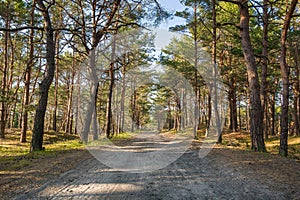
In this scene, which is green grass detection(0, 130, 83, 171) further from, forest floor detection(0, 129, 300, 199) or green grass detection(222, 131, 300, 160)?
green grass detection(222, 131, 300, 160)

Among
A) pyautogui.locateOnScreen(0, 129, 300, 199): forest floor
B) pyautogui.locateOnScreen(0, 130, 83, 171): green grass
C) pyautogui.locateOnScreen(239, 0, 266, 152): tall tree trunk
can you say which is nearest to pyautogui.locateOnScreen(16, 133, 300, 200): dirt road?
pyautogui.locateOnScreen(0, 129, 300, 199): forest floor

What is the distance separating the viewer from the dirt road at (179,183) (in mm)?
4152

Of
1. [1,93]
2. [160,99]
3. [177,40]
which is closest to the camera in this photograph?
[1,93]

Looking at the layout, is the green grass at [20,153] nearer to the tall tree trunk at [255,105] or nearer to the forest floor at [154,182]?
the forest floor at [154,182]

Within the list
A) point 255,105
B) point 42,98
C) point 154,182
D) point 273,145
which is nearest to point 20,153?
point 42,98

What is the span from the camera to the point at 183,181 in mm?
5164

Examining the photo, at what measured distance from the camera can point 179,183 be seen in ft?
16.4

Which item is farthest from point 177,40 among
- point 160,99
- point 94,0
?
point 94,0

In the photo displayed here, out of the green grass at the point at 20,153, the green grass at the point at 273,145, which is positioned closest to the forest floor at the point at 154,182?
the green grass at the point at 20,153

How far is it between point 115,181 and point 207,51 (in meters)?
23.1

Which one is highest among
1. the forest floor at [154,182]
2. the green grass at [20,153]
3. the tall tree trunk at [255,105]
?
the tall tree trunk at [255,105]

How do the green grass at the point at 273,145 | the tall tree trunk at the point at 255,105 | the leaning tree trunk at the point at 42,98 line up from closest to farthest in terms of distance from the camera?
the leaning tree trunk at the point at 42,98
the tall tree trunk at the point at 255,105
the green grass at the point at 273,145

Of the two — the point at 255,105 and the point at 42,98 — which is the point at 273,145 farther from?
the point at 42,98

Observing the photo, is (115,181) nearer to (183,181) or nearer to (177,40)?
(183,181)
